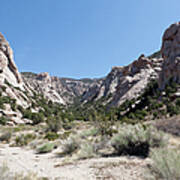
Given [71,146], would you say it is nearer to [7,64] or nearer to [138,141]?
[138,141]

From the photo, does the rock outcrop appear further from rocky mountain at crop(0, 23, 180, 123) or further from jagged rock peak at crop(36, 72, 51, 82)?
jagged rock peak at crop(36, 72, 51, 82)

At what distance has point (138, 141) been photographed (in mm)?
6043

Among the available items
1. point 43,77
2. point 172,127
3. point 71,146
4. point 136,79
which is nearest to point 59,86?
point 43,77

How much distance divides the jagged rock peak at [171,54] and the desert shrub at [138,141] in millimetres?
30360

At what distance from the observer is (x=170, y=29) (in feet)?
142

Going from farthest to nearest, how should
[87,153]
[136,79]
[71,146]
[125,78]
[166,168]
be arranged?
[125,78]
[136,79]
[71,146]
[87,153]
[166,168]

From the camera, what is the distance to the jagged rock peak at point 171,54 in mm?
33656

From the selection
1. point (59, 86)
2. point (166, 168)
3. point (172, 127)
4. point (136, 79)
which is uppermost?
point (59, 86)

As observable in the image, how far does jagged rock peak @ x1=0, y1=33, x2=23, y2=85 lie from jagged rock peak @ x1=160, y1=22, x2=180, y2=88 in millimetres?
51527

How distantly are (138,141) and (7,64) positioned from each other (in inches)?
2527

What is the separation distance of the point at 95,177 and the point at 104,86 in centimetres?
8851

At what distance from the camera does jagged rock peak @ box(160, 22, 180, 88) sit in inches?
1325

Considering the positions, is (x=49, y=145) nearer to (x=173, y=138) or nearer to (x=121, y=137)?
(x=121, y=137)

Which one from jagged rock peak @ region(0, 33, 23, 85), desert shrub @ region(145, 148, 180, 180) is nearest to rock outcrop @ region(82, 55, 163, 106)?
jagged rock peak @ region(0, 33, 23, 85)
